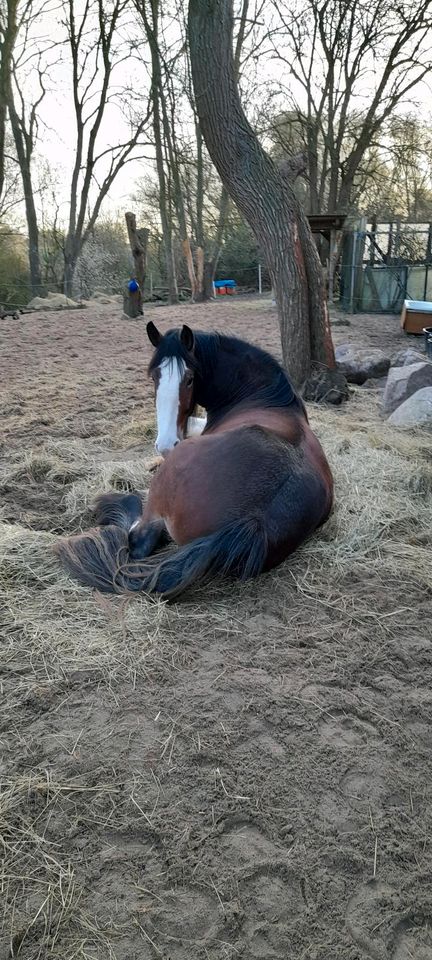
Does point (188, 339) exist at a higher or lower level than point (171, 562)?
higher

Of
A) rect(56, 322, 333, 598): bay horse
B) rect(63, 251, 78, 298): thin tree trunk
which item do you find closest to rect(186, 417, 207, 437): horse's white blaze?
rect(56, 322, 333, 598): bay horse

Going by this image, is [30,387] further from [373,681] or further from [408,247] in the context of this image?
[408,247]

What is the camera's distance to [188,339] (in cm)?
352

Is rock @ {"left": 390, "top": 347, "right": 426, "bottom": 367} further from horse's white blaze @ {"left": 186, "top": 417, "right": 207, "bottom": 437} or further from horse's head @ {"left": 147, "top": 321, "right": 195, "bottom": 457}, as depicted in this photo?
horse's head @ {"left": 147, "top": 321, "right": 195, "bottom": 457}

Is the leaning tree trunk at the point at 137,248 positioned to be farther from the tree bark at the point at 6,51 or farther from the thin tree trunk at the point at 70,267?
the thin tree trunk at the point at 70,267

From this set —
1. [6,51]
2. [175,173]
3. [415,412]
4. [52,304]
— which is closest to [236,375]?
[415,412]

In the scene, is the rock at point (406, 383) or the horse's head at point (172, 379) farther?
the rock at point (406, 383)

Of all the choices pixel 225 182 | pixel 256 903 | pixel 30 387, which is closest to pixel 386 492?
pixel 256 903

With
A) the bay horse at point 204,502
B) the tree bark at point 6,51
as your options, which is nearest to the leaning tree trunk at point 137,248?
the tree bark at point 6,51

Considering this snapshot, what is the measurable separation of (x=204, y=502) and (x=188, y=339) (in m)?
1.20

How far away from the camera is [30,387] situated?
7234 millimetres

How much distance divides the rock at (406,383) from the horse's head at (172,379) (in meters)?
3.05

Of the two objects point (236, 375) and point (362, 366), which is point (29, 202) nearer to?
point (362, 366)

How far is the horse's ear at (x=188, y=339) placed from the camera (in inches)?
137
